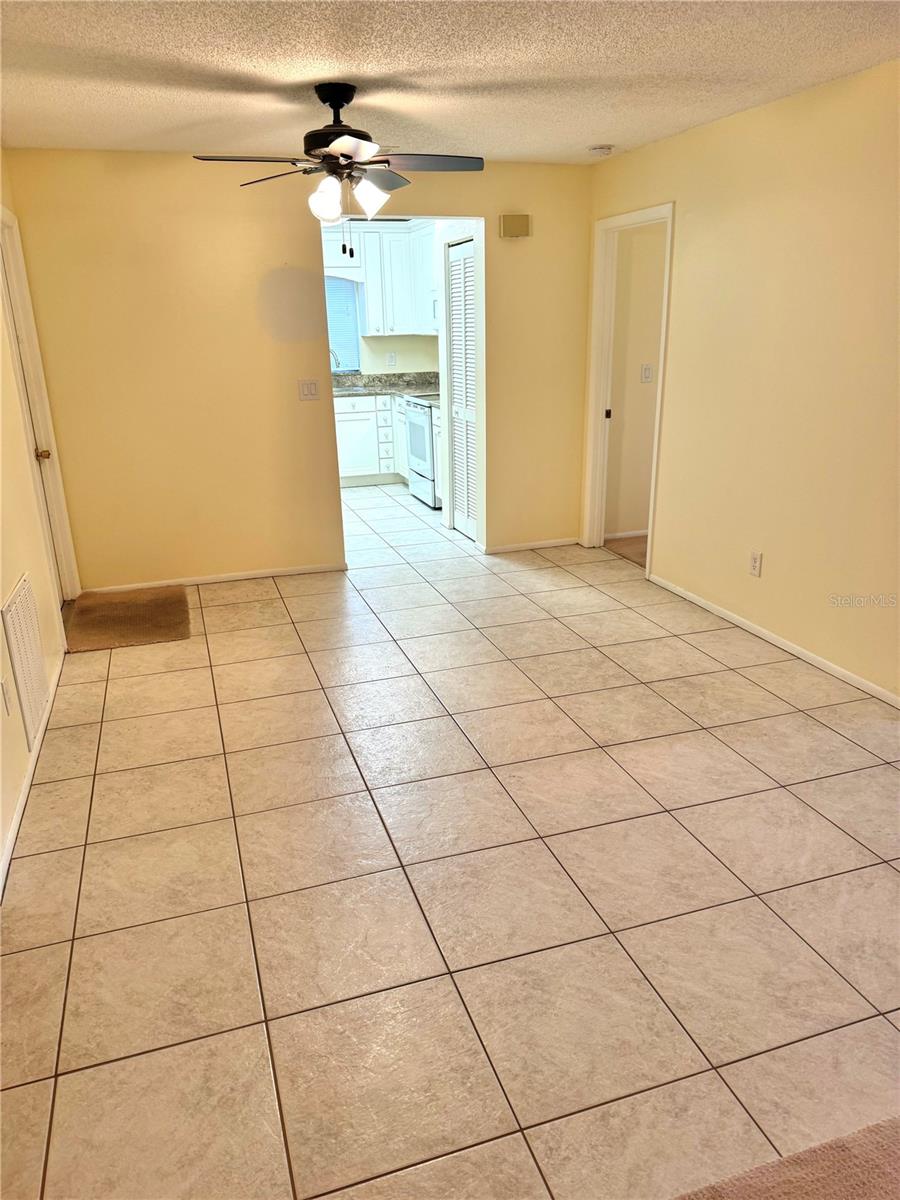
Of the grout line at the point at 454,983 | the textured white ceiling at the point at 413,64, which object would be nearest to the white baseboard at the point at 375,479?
the textured white ceiling at the point at 413,64

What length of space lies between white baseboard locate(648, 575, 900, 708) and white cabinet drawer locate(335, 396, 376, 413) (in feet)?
12.8

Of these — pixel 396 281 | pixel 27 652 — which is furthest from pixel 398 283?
pixel 27 652

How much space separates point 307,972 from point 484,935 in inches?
18.4

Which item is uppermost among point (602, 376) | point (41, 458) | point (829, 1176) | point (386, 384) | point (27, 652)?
point (602, 376)

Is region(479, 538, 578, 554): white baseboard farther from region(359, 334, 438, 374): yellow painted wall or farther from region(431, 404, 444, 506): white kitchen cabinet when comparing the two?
region(359, 334, 438, 374): yellow painted wall

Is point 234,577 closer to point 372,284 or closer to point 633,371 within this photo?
point 633,371

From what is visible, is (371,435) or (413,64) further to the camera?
(371,435)

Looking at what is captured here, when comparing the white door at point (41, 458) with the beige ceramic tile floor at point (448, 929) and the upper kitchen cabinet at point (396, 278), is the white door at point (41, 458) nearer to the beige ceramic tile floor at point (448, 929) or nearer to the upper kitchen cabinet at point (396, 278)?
the beige ceramic tile floor at point (448, 929)

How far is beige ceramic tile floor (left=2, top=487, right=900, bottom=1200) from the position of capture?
1590mm

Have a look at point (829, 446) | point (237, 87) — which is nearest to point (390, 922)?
point (829, 446)

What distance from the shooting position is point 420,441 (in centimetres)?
702

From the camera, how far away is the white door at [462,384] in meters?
5.29

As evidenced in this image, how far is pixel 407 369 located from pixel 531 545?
11.0ft

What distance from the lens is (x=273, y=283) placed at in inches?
182
